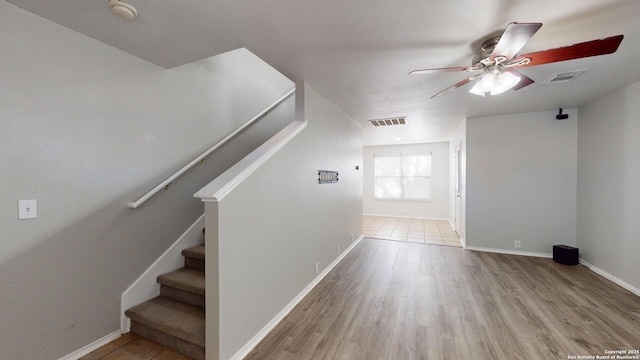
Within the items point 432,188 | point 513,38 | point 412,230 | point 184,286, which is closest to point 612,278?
point 412,230

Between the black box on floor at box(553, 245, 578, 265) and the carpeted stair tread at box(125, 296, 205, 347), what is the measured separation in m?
5.02

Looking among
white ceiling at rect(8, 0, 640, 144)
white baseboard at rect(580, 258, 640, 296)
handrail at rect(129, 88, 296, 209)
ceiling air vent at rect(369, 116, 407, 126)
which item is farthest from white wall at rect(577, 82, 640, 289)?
handrail at rect(129, 88, 296, 209)

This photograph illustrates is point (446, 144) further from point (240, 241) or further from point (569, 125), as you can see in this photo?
point (240, 241)

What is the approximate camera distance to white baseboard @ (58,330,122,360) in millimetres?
1777

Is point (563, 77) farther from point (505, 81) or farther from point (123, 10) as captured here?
point (123, 10)

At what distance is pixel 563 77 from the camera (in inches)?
105

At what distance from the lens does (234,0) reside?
144 cm

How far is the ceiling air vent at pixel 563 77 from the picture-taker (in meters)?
2.53

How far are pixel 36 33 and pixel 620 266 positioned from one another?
6.16 m

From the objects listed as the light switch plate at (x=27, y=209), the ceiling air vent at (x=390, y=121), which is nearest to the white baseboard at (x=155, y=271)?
the light switch plate at (x=27, y=209)

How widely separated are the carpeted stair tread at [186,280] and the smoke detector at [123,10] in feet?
6.76

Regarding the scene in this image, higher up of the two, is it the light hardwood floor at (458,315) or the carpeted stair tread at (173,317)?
the carpeted stair tread at (173,317)

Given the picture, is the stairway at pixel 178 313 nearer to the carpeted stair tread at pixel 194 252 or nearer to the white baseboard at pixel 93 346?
the carpeted stair tread at pixel 194 252

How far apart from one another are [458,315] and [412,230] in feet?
12.9
